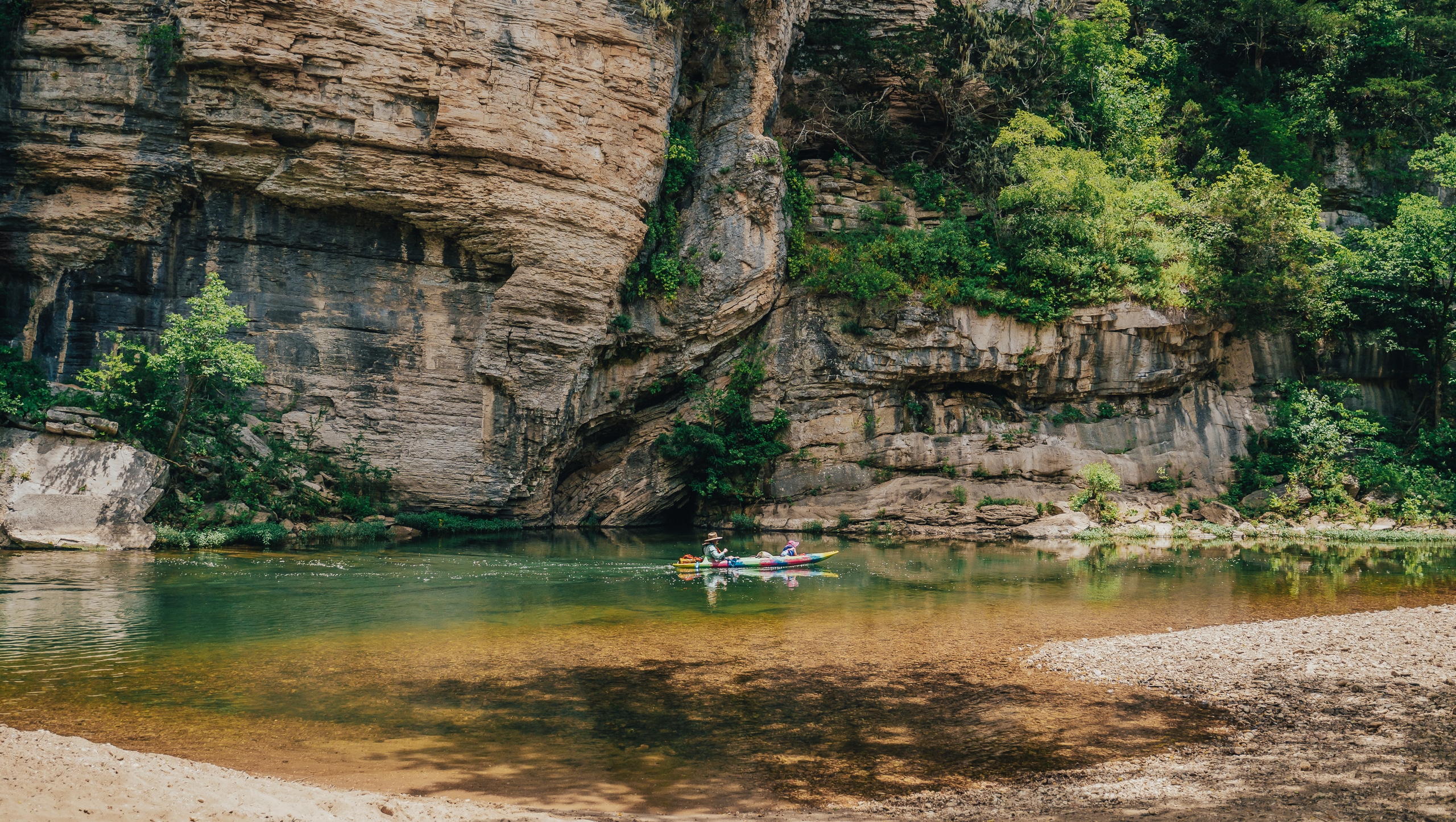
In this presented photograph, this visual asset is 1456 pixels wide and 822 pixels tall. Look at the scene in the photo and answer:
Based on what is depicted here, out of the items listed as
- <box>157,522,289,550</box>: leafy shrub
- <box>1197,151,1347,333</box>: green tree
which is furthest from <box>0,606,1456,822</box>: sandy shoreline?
<box>1197,151,1347,333</box>: green tree

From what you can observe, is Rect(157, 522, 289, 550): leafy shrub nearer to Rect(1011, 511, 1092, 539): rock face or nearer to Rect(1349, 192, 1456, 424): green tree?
Rect(1011, 511, 1092, 539): rock face

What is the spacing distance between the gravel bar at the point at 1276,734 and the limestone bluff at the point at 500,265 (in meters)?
15.9

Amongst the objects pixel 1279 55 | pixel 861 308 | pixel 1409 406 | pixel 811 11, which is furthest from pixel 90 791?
pixel 1279 55

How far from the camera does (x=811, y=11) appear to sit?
31953 millimetres

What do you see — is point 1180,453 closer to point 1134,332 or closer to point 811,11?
point 1134,332

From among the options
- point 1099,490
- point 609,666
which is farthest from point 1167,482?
point 609,666

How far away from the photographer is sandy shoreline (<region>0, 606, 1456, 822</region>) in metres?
5.01

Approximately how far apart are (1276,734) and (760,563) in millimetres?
11920

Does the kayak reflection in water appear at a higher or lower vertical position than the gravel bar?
lower

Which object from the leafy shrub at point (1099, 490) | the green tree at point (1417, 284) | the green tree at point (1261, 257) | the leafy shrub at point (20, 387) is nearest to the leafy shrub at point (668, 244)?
the leafy shrub at point (1099, 490)

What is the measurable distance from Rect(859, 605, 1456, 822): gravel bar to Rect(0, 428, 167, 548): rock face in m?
18.0

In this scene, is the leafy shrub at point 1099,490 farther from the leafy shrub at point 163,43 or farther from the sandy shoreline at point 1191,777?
the leafy shrub at point 163,43

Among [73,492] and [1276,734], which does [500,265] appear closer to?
[73,492]

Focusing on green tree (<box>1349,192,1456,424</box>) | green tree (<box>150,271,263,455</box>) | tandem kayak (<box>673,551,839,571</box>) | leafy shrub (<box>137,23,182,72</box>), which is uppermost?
leafy shrub (<box>137,23,182,72</box>)
